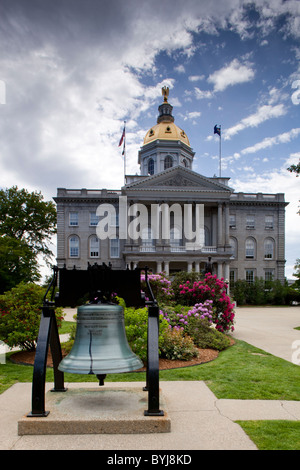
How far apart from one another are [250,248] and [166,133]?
80.2 ft

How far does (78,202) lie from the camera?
167 ft

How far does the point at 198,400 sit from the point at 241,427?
50.2 inches

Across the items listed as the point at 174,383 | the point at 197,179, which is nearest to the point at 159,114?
the point at 197,179

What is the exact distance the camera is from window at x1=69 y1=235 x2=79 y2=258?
5038 cm

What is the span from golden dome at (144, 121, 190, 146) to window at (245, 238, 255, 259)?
21.1m

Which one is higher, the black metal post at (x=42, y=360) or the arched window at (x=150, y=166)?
the arched window at (x=150, y=166)

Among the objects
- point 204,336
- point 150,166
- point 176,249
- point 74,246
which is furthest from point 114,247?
point 204,336

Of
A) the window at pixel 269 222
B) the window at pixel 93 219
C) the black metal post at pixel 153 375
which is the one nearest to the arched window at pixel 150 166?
the window at pixel 93 219

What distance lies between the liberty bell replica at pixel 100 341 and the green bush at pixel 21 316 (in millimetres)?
5520

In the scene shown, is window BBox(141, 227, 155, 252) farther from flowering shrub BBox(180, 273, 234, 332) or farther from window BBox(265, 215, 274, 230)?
flowering shrub BBox(180, 273, 234, 332)

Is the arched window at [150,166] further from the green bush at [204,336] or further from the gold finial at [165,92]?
the green bush at [204,336]

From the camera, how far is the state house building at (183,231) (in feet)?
154

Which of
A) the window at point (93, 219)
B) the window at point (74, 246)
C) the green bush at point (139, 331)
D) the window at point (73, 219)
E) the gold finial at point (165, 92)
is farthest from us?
the gold finial at point (165, 92)
